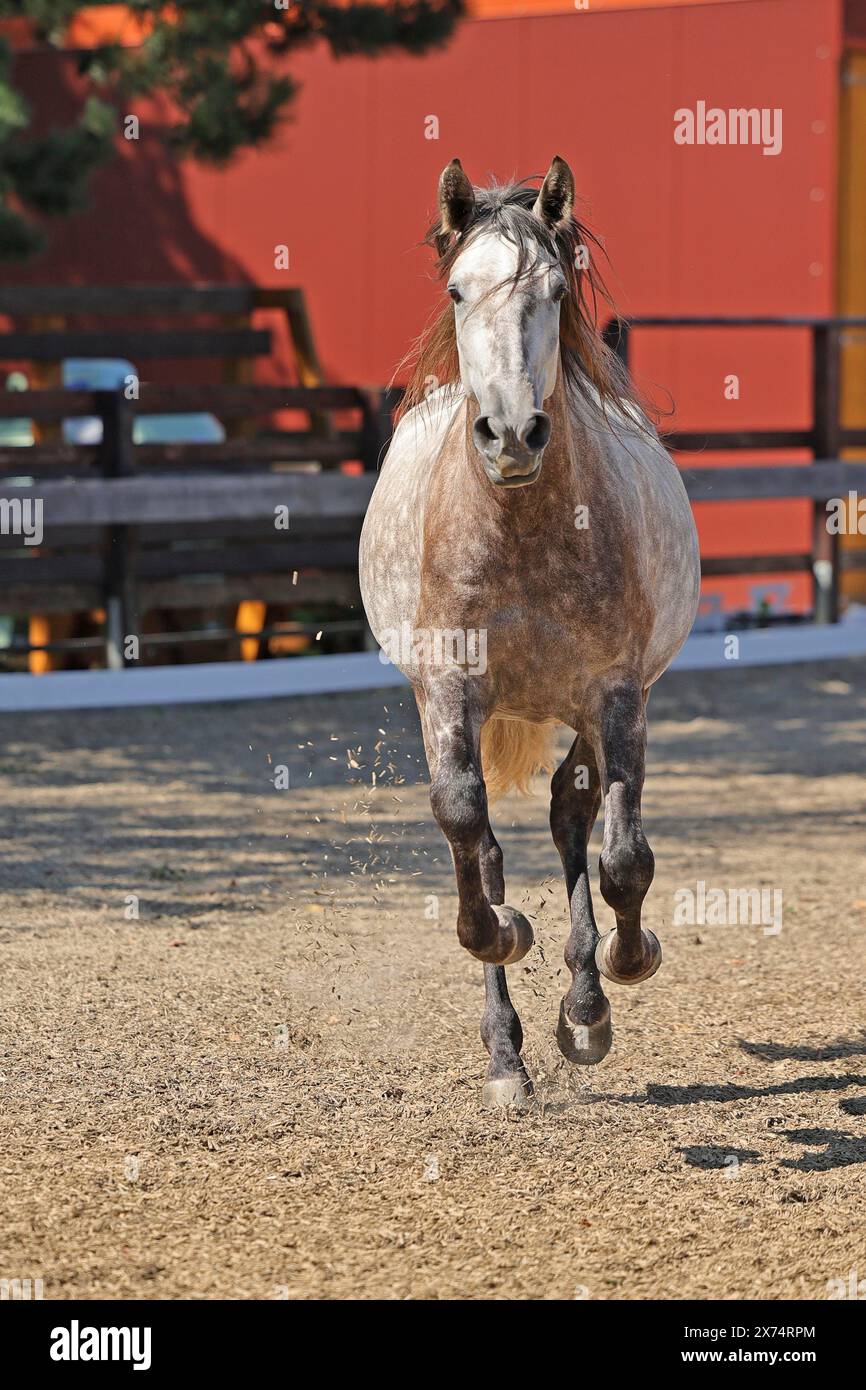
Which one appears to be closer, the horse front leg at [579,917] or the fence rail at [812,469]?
the horse front leg at [579,917]

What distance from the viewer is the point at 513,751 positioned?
5.39 meters

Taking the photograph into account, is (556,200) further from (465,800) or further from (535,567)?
(465,800)

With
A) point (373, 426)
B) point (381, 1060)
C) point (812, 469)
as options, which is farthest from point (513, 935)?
point (812, 469)

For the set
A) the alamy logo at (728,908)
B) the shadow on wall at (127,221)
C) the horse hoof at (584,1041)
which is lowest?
the alamy logo at (728,908)

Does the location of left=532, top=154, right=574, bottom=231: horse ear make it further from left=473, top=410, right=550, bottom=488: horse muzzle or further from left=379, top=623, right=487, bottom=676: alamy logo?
left=379, top=623, right=487, bottom=676: alamy logo

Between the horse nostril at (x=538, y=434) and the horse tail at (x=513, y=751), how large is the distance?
160 cm

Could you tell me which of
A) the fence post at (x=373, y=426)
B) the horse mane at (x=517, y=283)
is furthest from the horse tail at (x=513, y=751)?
the fence post at (x=373, y=426)

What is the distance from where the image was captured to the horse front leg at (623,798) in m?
4.35

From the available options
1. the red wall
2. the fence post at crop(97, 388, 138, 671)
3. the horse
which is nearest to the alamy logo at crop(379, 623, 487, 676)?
the horse

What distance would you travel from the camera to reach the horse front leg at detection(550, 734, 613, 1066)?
4699 millimetres

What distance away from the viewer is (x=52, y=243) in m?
17.3

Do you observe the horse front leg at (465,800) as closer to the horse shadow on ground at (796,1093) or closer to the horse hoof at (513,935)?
the horse hoof at (513,935)
